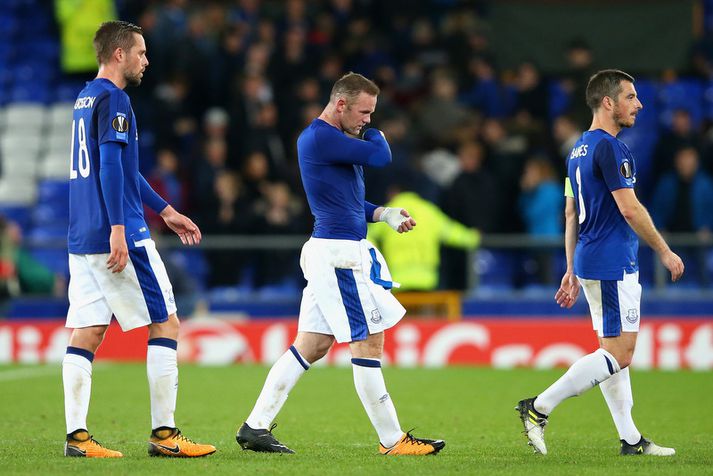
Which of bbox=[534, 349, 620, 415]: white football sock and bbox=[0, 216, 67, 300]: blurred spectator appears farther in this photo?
bbox=[0, 216, 67, 300]: blurred spectator

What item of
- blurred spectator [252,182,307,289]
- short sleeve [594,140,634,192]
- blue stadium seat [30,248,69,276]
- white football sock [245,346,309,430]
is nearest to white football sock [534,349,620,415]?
short sleeve [594,140,634,192]

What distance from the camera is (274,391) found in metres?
7.58

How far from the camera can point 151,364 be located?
724 cm

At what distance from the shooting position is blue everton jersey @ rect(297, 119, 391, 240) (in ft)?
Result: 24.2

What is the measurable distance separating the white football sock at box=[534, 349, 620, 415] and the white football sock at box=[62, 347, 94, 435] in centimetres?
263

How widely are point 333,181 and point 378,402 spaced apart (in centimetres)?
133

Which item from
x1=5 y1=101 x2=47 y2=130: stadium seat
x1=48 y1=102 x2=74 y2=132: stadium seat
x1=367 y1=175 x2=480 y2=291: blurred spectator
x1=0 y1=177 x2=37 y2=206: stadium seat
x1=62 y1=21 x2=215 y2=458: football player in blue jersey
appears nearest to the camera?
x1=62 y1=21 x2=215 y2=458: football player in blue jersey

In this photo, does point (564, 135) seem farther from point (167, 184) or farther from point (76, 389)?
point (76, 389)

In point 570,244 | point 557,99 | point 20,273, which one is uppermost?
point 557,99

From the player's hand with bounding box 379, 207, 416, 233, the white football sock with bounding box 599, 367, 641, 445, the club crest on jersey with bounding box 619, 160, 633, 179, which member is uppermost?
the club crest on jersey with bounding box 619, 160, 633, 179

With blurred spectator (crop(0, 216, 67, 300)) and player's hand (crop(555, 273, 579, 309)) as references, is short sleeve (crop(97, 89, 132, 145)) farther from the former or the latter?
blurred spectator (crop(0, 216, 67, 300))

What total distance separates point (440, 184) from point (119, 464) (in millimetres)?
10094

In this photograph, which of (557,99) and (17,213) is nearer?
(557,99)

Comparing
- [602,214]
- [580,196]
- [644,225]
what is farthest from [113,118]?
[644,225]
